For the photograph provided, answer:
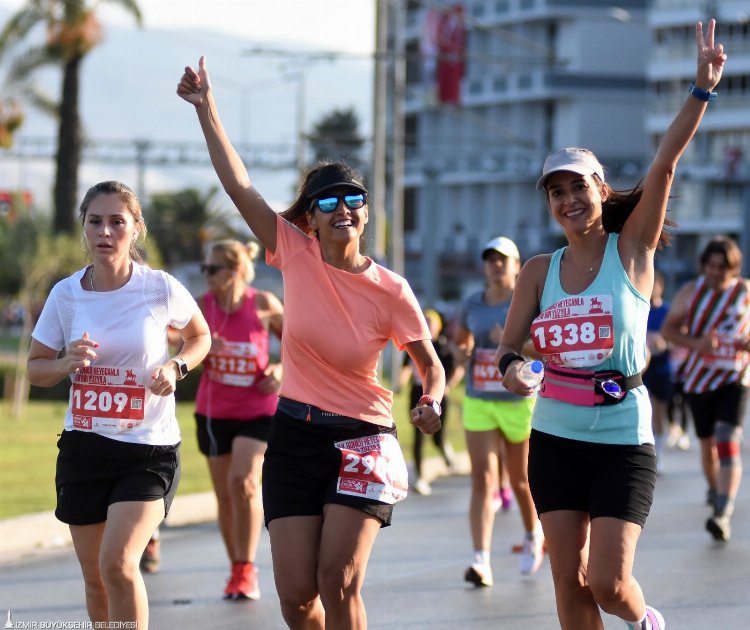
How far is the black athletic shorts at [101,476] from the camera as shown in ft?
20.1

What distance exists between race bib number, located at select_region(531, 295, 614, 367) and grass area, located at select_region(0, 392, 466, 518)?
9.68 ft

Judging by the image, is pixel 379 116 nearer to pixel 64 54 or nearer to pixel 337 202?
pixel 64 54

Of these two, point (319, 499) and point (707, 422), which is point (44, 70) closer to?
point (707, 422)

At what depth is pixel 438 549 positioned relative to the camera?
36.2 ft

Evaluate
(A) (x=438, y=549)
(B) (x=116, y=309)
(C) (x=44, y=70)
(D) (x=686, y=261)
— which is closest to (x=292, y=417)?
(B) (x=116, y=309)

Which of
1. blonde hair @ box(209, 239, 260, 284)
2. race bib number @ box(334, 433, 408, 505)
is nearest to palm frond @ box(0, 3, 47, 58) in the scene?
blonde hair @ box(209, 239, 260, 284)

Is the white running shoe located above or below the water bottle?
below

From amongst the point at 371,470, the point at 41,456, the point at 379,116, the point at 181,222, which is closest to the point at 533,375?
the point at 371,470

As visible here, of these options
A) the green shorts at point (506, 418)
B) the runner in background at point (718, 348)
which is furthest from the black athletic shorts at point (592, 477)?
the runner in background at point (718, 348)

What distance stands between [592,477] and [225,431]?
374 centimetres

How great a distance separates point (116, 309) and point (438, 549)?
210 inches

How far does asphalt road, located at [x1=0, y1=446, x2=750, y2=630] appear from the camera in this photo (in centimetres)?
827

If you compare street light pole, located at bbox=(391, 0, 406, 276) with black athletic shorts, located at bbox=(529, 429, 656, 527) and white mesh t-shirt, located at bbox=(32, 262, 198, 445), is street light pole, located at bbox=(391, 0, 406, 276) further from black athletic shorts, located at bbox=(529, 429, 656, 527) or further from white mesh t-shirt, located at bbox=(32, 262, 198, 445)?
A: black athletic shorts, located at bbox=(529, 429, 656, 527)

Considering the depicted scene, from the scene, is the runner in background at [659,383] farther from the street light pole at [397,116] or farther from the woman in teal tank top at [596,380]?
the street light pole at [397,116]
